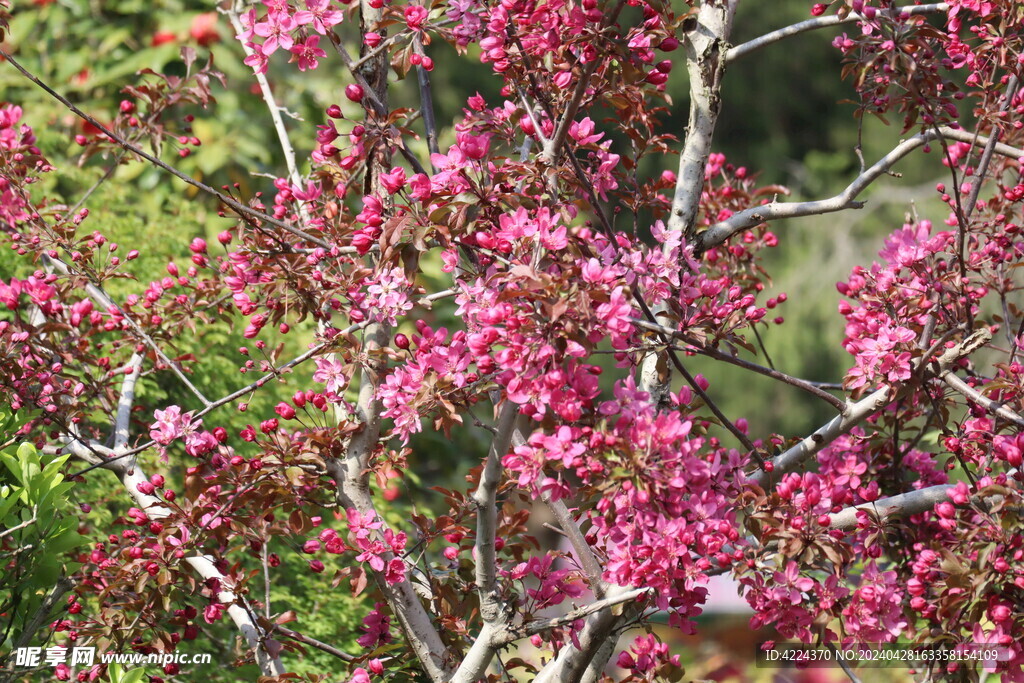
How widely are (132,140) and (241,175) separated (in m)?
1.98

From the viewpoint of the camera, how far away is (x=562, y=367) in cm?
161

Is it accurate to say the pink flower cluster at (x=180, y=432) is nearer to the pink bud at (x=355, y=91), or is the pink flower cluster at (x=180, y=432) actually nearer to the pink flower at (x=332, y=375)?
the pink flower at (x=332, y=375)

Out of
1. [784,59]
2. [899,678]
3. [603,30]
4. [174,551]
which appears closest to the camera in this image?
[603,30]

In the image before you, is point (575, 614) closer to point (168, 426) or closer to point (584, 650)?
point (584, 650)

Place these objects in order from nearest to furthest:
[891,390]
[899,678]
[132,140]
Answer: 1. [891,390]
2. [132,140]
3. [899,678]

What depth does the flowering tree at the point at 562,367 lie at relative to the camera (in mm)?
1706

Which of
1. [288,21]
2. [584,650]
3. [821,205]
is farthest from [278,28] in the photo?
[584,650]

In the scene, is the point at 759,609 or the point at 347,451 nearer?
the point at 759,609

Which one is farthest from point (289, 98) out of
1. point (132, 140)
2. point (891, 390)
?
point (891, 390)

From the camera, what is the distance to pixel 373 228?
1.81 metres

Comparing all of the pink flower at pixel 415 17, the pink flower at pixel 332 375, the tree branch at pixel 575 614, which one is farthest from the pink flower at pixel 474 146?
the tree branch at pixel 575 614

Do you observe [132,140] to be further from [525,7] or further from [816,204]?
[816,204]

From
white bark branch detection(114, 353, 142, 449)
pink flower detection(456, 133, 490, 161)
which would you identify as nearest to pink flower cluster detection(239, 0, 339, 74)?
pink flower detection(456, 133, 490, 161)

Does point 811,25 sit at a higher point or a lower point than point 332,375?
higher
